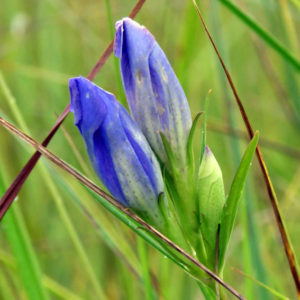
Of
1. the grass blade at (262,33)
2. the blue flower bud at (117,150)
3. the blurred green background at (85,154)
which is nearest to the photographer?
the blue flower bud at (117,150)

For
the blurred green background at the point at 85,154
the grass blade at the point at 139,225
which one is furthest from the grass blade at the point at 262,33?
the grass blade at the point at 139,225

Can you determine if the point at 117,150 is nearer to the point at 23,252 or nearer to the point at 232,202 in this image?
the point at 232,202

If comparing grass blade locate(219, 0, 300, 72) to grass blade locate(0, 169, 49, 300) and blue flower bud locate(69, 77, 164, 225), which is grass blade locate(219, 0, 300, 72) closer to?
blue flower bud locate(69, 77, 164, 225)

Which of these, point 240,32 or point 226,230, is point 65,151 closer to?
point 240,32

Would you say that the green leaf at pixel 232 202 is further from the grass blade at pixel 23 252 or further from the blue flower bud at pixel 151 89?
the grass blade at pixel 23 252

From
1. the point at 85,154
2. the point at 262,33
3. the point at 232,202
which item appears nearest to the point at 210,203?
the point at 232,202

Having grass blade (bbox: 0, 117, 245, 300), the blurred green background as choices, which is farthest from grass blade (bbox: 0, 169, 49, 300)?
grass blade (bbox: 0, 117, 245, 300)
